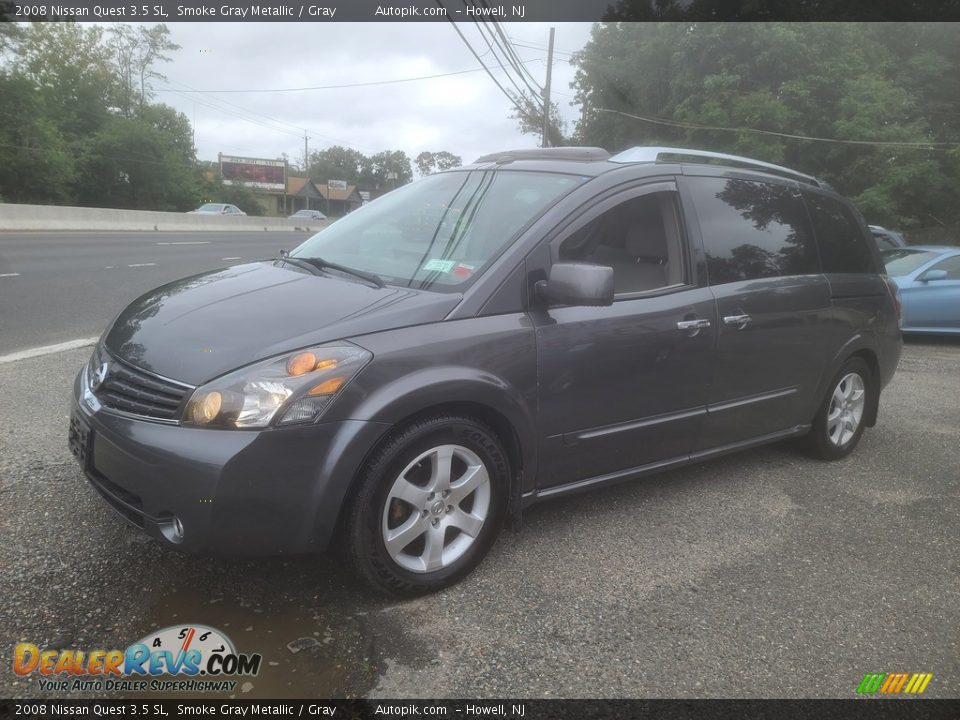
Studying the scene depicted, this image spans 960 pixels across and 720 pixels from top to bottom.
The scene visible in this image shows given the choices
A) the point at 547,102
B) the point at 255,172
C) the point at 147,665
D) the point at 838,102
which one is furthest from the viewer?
the point at 255,172

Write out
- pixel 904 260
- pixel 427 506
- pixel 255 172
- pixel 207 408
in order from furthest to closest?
pixel 255 172 < pixel 904 260 < pixel 427 506 < pixel 207 408

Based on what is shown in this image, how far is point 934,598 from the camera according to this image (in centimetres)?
306

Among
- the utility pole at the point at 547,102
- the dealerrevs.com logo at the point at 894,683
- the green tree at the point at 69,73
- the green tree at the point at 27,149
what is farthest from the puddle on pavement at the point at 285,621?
the green tree at the point at 69,73

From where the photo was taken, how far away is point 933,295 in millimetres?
9852

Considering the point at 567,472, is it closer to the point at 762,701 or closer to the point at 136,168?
the point at 762,701

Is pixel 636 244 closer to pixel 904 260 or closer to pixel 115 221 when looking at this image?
pixel 904 260

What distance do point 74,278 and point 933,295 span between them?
12.0 metres

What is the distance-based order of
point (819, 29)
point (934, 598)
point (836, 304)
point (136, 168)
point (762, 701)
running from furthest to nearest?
point (136, 168) → point (819, 29) → point (836, 304) → point (934, 598) → point (762, 701)

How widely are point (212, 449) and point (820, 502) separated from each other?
10.5ft

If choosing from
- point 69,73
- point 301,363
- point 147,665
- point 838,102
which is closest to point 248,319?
point 301,363

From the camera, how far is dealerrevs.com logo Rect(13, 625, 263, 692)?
221 centimetres

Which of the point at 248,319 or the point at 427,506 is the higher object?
the point at 248,319

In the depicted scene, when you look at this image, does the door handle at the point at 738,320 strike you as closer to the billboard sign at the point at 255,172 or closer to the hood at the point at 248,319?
the hood at the point at 248,319

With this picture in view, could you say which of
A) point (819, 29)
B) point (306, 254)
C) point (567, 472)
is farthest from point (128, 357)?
point (819, 29)
